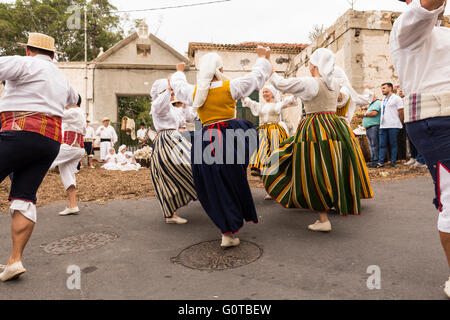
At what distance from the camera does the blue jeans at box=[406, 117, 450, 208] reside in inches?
78.4

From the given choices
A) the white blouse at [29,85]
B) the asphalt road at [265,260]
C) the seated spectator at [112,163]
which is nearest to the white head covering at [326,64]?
the asphalt road at [265,260]

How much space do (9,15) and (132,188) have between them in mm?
25734

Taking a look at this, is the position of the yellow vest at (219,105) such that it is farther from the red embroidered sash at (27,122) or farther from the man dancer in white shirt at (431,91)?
the man dancer in white shirt at (431,91)

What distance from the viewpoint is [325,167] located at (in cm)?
348

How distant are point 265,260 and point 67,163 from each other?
3628 mm

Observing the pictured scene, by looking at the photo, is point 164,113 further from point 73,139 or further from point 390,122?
point 390,122

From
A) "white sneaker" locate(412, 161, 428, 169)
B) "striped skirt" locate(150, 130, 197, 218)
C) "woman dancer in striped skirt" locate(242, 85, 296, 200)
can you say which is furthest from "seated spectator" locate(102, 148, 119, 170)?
"white sneaker" locate(412, 161, 428, 169)

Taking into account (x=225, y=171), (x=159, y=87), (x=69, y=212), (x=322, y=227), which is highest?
(x=159, y=87)

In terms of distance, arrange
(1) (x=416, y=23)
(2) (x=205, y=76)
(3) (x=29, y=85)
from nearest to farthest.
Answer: (1) (x=416, y=23), (3) (x=29, y=85), (2) (x=205, y=76)

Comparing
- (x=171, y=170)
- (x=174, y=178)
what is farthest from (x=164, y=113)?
(x=174, y=178)

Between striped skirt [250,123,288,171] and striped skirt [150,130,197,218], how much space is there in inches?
53.5

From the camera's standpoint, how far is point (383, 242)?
125 inches
